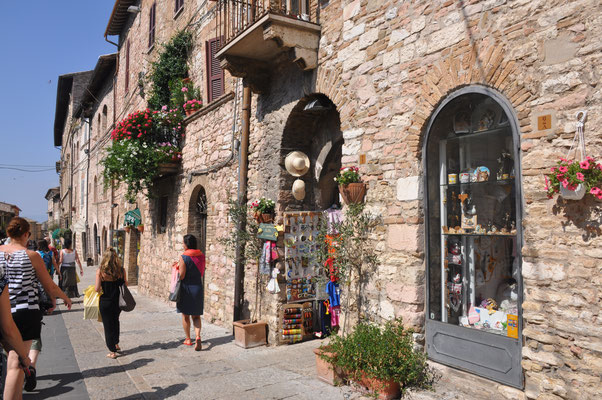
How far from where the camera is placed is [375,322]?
16.3 feet

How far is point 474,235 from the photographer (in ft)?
14.2

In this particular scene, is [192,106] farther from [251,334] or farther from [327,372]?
[327,372]

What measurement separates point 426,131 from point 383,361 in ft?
7.65

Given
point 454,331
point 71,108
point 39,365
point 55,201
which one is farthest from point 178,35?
point 55,201

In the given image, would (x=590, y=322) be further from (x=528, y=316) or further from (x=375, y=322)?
(x=375, y=322)

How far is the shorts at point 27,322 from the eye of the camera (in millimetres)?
3826

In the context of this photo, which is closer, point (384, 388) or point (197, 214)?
point (384, 388)

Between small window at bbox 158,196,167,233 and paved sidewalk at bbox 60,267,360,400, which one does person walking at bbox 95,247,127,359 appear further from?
small window at bbox 158,196,167,233

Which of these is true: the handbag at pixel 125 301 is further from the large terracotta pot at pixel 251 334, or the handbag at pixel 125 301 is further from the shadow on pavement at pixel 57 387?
the large terracotta pot at pixel 251 334

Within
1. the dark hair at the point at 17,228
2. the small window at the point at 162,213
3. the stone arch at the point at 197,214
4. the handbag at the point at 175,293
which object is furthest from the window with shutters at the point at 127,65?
the dark hair at the point at 17,228

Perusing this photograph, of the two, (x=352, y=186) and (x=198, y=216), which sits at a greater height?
(x=352, y=186)

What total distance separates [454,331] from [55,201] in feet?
147

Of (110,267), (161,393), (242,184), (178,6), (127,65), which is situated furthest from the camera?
(127,65)

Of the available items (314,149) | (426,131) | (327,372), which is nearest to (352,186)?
(426,131)
